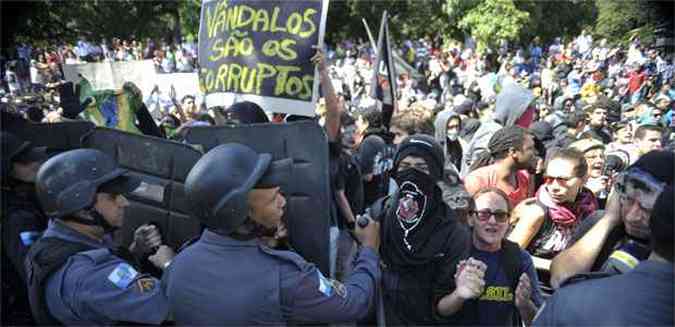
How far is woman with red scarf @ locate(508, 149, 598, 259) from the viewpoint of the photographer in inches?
136

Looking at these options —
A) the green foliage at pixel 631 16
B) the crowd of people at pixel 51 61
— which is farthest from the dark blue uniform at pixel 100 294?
the green foliage at pixel 631 16

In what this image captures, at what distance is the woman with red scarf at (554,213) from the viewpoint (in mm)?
3453

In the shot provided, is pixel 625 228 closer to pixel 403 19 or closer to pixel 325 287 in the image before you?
pixel 325 287

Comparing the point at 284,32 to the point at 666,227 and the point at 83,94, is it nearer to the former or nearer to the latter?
the point at 666,227

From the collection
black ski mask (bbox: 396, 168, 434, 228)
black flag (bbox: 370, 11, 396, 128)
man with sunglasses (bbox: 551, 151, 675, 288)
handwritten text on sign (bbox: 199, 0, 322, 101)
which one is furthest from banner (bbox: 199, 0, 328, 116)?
A: black flag (bbox: 370, 11, 396, 128)

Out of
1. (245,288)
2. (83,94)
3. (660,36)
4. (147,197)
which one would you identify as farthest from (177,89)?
(245,288)

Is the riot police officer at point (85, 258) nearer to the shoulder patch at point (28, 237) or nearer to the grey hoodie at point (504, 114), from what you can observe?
the shoulder patch at point (28, 237)

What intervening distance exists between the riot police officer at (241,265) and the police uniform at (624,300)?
32.4 inches

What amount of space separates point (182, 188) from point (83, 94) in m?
3.91

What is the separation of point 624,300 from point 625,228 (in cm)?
69

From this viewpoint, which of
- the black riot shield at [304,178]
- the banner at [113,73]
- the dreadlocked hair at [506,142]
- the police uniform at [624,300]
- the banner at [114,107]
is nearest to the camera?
the police uniform at [624,300]

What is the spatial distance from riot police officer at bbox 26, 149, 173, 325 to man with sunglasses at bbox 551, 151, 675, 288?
1.55 metres

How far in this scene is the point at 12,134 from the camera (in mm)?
3143

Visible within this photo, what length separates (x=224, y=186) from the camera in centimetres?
222
